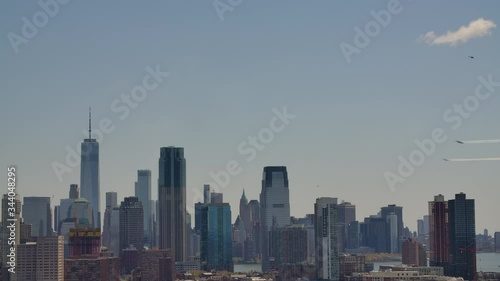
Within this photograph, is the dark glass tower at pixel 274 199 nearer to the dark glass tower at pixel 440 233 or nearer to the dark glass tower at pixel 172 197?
the dark glass tower at pixel 172 197

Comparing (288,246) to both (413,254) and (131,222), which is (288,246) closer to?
(413,254)

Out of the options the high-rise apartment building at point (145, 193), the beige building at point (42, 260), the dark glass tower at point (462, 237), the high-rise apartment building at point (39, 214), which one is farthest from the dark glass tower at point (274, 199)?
the beige building at point (42, 260)

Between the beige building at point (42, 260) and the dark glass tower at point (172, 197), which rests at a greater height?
the dark glass tower at point (172, 197)

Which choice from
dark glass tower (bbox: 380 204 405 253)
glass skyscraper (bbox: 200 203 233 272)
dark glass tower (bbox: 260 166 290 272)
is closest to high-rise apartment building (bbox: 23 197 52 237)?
glass skyscraper (bbox: 200 203 233 272)

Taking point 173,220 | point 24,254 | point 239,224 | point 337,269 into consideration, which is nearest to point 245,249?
point 239,224

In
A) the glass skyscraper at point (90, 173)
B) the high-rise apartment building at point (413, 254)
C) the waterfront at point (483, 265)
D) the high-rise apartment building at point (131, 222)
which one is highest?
the glass skyscraper at point (90, 173)

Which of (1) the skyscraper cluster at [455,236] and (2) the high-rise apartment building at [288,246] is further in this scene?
(2) the high-rise apartment building at [288,246]
